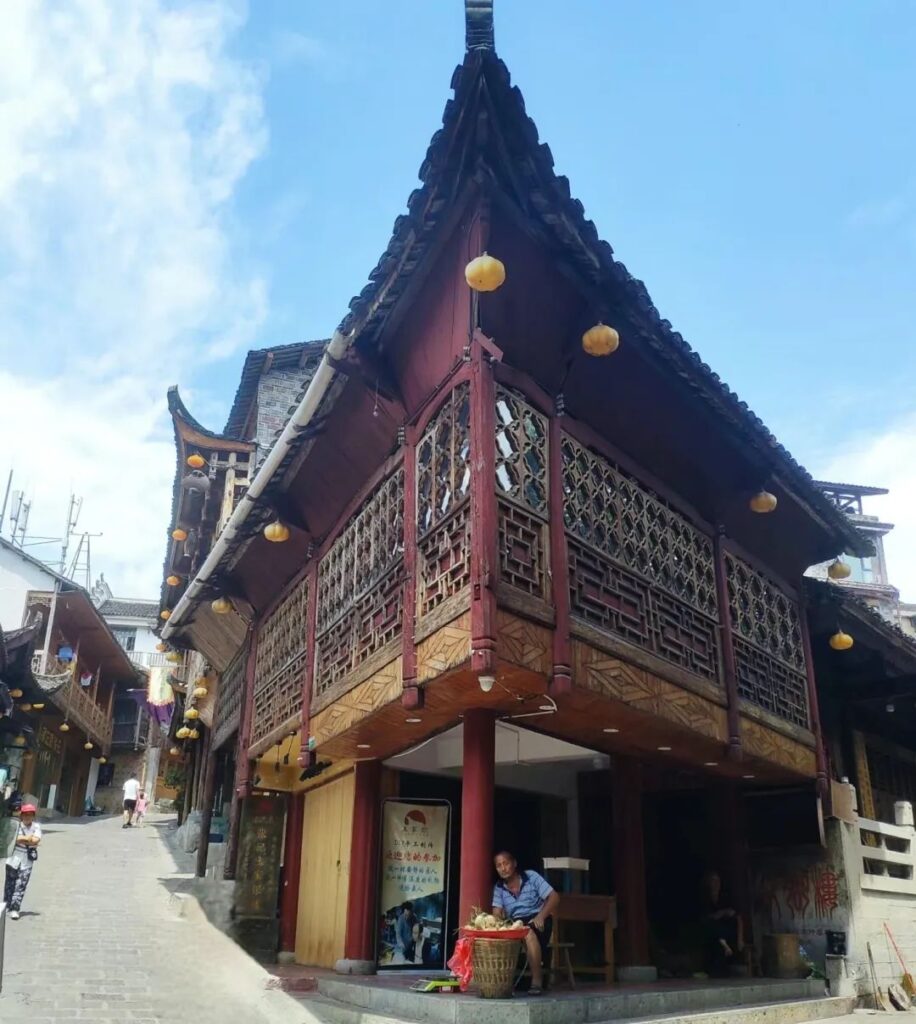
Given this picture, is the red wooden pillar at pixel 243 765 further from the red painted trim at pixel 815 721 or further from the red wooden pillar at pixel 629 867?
the red painted trim at pixel 815 721

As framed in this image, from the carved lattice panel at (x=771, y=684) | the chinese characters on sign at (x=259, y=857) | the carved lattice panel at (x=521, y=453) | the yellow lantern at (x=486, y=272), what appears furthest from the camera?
the chinese characters on sign at (x=259, y=857)

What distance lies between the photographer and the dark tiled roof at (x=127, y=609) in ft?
182

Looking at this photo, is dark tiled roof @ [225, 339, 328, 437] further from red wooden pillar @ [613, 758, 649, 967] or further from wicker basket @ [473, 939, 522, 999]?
wicker basket @ [473, 939, 522, 999]

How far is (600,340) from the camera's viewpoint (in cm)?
818

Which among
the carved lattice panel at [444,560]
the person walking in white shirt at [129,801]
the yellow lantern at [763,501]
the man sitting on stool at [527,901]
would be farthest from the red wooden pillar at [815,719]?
the person walking in white shirt at [129,801]

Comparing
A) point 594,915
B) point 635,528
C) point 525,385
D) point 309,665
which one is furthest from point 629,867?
point 525,385

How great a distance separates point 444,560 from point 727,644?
4.11 metres

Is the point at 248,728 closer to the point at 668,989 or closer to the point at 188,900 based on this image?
the point at 188,900

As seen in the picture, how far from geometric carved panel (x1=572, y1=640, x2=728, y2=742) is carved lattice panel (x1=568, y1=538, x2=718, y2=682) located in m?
0.28

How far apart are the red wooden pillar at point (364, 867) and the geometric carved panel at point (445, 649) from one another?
3520 mm

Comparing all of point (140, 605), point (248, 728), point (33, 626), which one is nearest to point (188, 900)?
point (248, 728)

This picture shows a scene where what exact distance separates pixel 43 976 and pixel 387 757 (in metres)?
4.19

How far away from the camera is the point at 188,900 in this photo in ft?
46.1

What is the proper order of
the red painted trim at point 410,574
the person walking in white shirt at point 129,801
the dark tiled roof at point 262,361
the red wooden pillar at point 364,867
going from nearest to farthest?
the red painted trim at point 410,574 → the red wooden pillar at point 364,867 → the dark tiled roof at point 262,361 → the person walking in white shirt at point 129,801
